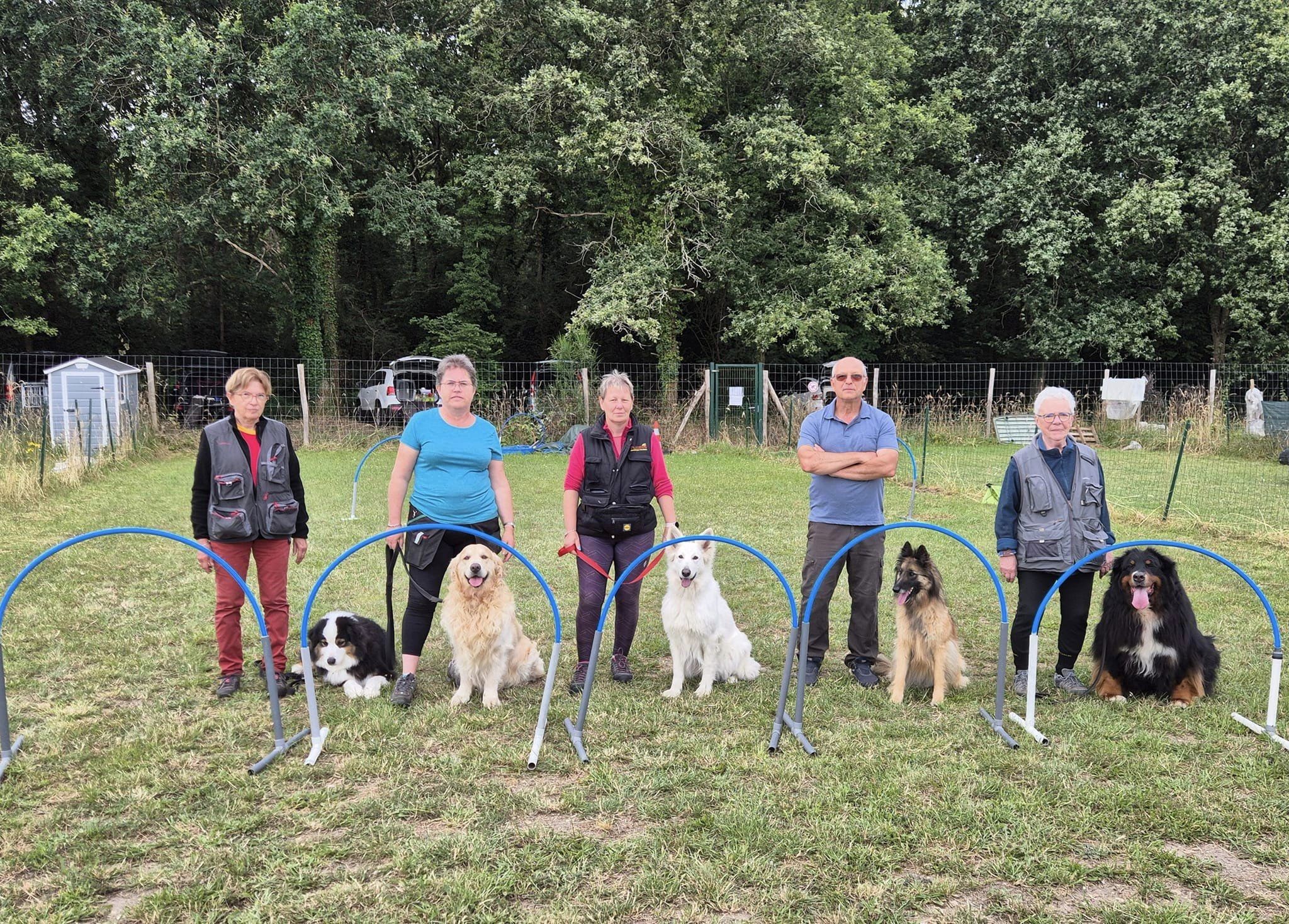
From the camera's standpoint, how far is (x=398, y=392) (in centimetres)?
2034

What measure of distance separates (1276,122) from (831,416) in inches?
935

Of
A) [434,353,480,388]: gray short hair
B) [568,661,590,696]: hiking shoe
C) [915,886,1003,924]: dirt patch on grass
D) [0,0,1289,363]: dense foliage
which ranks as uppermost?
[0,0,1289,363]: dense foliage

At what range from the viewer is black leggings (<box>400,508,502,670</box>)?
14.8ft

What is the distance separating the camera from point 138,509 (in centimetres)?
1005

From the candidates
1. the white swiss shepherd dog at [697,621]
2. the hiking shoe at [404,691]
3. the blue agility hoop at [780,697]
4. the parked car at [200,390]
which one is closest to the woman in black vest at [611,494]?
the white swiss shepherd dog at [697,621]

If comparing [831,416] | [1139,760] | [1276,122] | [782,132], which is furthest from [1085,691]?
[1276,122]

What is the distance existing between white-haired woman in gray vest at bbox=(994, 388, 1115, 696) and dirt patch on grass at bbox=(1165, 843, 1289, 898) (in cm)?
149

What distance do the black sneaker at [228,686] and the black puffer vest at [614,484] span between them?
2.12 meters

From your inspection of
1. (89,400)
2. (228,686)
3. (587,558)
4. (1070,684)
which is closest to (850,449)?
(587,558)

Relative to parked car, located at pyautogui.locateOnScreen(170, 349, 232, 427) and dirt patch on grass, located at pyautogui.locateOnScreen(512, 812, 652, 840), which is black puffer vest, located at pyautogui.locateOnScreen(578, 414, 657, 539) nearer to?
dirt patch on grass, located at pyautogui.locateOnScreen(512, 812, 652, 840)

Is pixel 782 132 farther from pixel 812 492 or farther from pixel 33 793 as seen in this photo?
pixel 33 793

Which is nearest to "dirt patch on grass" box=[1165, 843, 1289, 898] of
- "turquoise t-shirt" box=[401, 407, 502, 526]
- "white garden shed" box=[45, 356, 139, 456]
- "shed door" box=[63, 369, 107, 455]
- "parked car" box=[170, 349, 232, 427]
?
"turquoise t-shirt" box=[401, 407, 502, 526]

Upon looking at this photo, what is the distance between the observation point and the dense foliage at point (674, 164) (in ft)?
60.0

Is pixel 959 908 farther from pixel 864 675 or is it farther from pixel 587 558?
pixel 587 558
